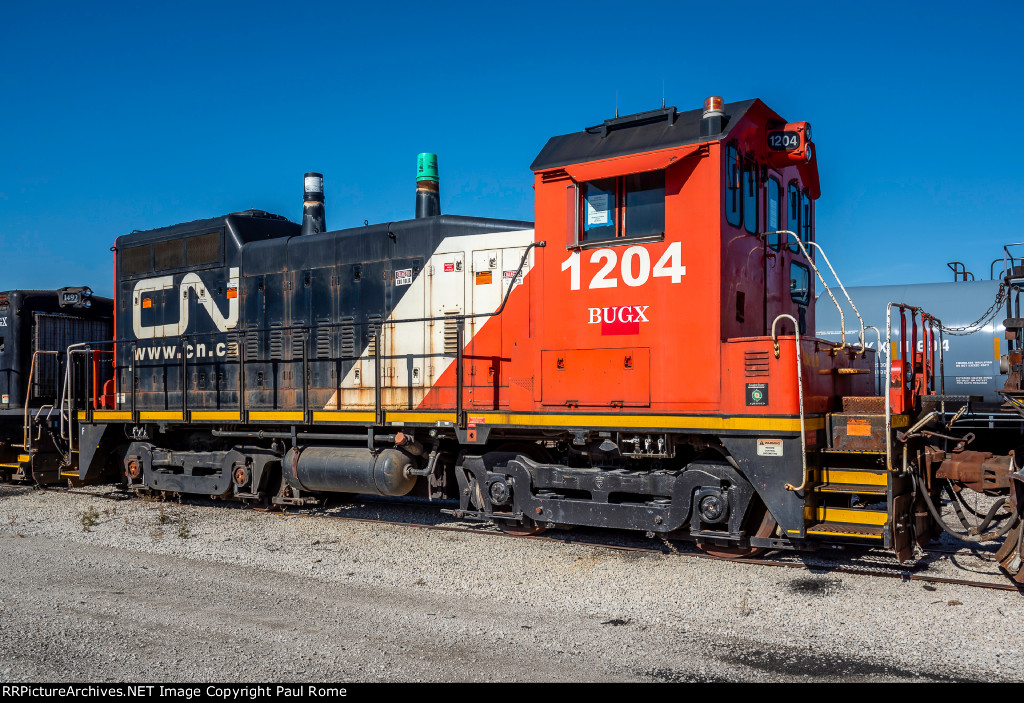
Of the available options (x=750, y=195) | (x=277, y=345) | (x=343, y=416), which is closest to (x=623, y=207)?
(x=750, y=195)

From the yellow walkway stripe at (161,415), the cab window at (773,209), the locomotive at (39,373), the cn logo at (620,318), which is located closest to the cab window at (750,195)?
the cab window at (773,209)

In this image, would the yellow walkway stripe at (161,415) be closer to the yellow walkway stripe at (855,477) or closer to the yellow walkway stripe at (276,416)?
the yellow walkway stripe at (276,416)

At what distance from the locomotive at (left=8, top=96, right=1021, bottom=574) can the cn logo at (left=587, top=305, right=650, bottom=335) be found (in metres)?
0.03

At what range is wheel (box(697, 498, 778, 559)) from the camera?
6703 mm

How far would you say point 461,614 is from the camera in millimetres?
5797

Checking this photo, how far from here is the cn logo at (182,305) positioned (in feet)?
34.4

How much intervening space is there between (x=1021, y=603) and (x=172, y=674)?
5748mm

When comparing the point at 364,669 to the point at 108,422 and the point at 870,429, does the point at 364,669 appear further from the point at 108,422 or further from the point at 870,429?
the point at 108,422

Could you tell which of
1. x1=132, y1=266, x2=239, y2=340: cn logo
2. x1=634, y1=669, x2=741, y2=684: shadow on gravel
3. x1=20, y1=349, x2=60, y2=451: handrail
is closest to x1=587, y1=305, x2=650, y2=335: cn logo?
x1=634, y1=669, x2=741, y2=684: shadow on gravel

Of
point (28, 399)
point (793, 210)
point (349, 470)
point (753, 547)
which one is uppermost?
point (793, 210)

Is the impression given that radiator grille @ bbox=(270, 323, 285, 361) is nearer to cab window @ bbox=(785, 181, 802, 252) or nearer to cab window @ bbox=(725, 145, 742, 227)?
cab window @ bbox=(725, 145, 742, 227)

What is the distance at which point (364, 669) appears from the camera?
15.1 feet

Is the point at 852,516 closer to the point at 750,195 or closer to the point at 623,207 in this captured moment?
the point at 750,195

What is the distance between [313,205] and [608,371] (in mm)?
5265
